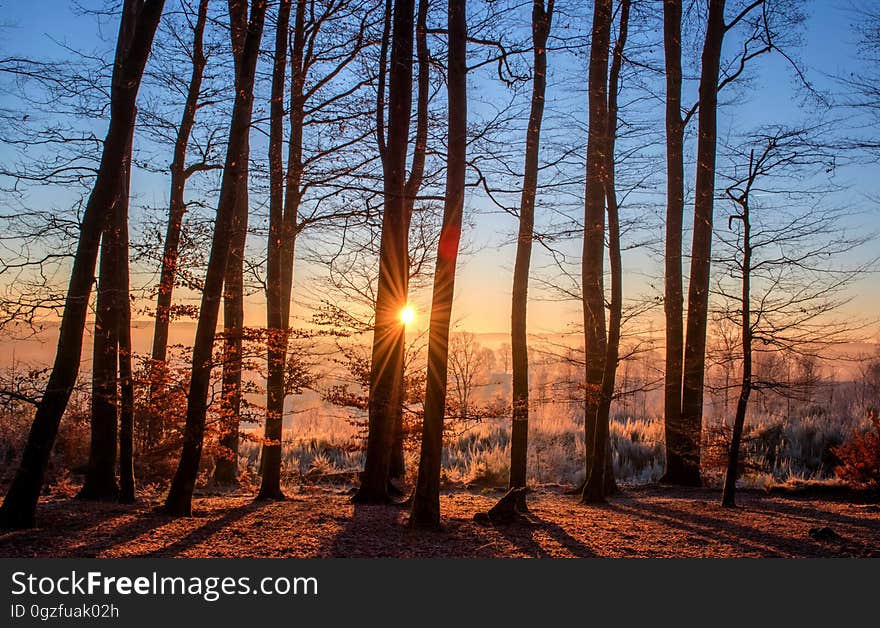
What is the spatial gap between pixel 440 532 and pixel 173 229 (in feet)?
25.8

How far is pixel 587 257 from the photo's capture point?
1193 cm

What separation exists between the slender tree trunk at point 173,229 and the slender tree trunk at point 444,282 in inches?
140

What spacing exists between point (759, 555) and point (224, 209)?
7128 millimetres

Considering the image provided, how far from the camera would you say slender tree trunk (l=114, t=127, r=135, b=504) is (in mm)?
9469

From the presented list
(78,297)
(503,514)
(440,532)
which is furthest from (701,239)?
(78,297)

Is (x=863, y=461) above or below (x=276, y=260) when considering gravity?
below

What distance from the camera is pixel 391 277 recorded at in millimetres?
9727

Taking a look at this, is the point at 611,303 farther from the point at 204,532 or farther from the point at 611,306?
the point at 204,532

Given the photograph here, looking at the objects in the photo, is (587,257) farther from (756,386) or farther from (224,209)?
(224,209)

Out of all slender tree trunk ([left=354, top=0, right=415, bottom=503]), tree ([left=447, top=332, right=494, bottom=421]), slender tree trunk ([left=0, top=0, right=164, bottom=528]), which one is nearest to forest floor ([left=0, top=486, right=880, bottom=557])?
slender tree trunk ([left=0, top=0, right=164, bottom=528])

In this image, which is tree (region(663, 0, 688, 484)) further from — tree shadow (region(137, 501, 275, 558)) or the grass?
tree shadow (region(137, 501, 275, 558))

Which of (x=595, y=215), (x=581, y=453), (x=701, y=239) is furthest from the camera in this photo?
(x=581, y=453)

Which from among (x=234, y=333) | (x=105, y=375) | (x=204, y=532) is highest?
(x=234, y=333)

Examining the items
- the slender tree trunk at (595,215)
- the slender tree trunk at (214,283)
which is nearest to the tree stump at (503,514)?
the slender tree trunk at (595,215)
